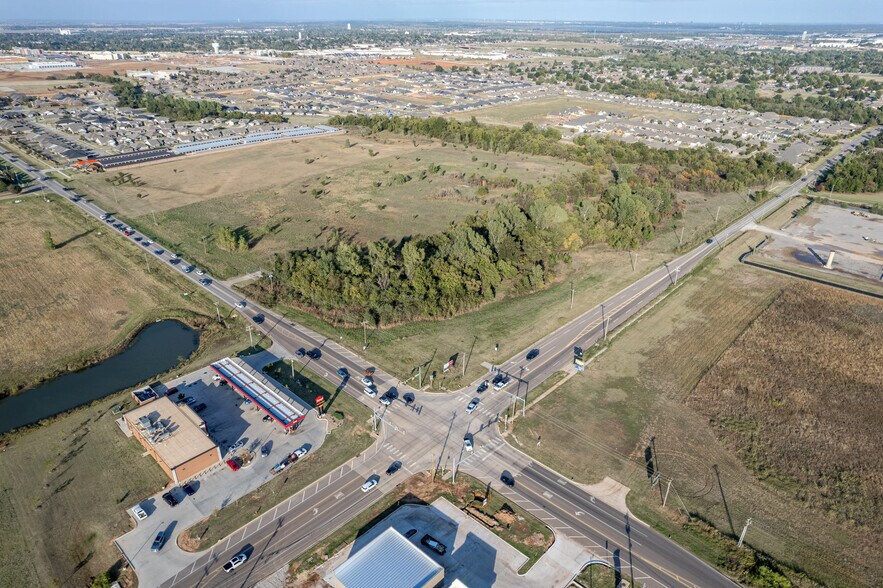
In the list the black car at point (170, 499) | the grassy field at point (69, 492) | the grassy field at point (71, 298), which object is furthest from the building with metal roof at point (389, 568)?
the grassy field at point (71, 298)

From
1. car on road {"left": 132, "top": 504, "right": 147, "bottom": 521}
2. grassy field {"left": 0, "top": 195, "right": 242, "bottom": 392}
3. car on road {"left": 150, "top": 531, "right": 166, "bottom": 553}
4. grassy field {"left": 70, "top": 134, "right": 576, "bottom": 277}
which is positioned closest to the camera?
car on road {"left": 150, "top": 531, "right": 166, "bottom": 553}

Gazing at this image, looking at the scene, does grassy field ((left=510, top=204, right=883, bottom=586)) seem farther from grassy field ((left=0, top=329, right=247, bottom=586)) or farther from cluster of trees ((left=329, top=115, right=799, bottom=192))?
cluster of trees ((left=329, top=115, right=799, bottom=192))

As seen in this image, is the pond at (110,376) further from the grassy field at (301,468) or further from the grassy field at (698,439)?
the grassy field at (698,439)

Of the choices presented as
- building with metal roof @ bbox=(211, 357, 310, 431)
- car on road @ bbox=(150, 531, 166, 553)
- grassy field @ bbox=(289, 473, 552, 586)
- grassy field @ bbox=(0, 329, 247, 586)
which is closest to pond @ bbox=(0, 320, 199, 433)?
grassy field @ bbox=(0, 329, 247, 586)

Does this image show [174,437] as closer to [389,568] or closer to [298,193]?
[389,568]

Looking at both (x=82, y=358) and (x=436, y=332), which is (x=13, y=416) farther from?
(x=436, y=332)

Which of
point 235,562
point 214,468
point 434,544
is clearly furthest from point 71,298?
point 434,544

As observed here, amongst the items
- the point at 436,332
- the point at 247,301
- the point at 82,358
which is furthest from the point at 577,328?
the point at 82,358
